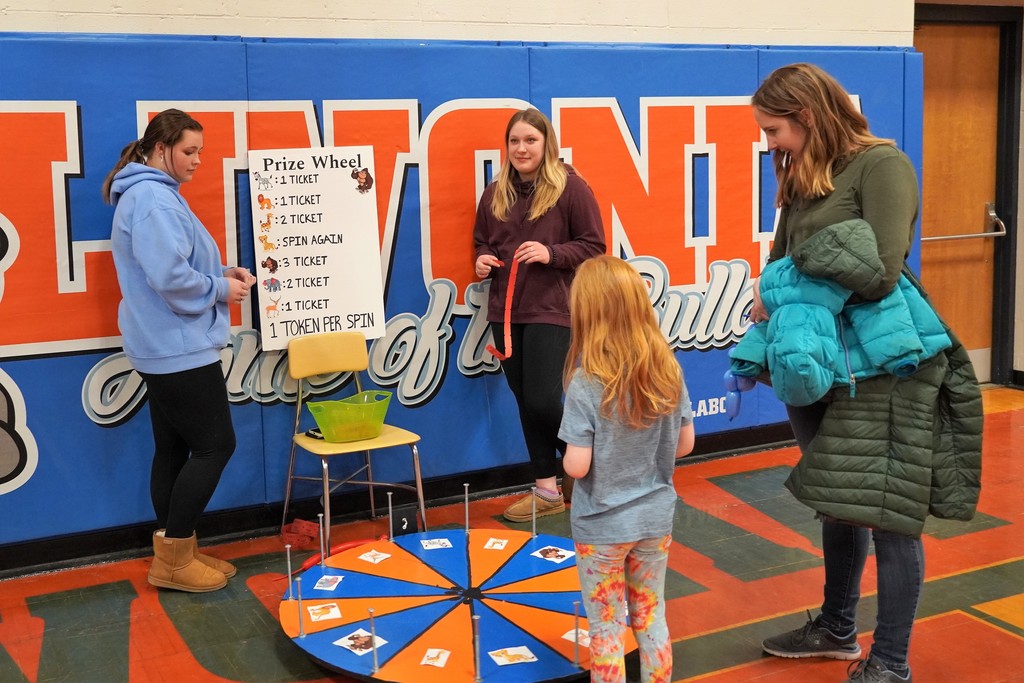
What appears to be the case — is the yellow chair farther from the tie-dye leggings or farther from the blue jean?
the blue jean

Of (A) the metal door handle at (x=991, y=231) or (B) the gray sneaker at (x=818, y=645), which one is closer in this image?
(B) the gray sneaker at (x=818, y=645)

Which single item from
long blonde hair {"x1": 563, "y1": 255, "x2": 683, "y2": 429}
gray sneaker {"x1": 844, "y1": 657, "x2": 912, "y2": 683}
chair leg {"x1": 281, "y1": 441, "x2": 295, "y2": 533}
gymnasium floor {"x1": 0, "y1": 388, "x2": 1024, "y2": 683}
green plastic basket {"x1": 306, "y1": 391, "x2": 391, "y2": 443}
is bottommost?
gymnasium floor {"x1": 0, "y1": 388, "x2": 1024, "y2": 683}

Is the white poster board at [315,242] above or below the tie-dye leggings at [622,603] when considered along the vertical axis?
above

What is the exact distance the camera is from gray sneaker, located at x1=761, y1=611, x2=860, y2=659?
3.28 meters

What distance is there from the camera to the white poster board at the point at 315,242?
14.6 feet

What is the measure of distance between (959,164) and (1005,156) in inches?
13.9

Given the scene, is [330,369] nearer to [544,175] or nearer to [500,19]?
[544,175]

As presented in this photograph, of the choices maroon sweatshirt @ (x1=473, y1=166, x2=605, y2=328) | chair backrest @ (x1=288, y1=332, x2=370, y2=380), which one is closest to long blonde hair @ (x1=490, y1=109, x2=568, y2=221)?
maroon sweatshirt @ (x1=473, y1=166, x2=605, y2=328)

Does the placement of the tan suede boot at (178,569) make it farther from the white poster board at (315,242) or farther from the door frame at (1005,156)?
the door frame at (1005,156)

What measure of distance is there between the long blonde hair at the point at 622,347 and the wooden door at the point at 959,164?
476cm

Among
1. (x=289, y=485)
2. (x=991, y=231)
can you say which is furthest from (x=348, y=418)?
(x=991, y=231)

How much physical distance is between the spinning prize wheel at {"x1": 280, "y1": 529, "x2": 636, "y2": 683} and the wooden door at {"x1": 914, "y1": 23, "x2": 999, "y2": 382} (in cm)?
422

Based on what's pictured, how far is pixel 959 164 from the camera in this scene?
7.01 metres

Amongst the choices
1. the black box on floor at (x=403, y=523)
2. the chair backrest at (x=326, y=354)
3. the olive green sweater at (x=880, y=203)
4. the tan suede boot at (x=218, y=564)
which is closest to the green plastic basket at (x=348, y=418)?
the chair backrest at (x=326, y=354)
